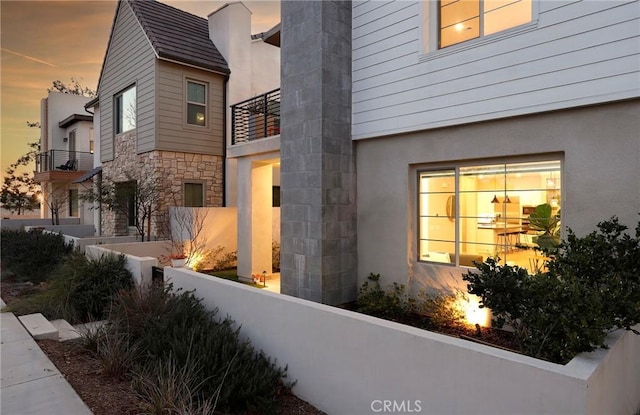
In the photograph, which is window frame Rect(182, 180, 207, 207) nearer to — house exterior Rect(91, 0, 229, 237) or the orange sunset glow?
house exterior Rect(91, 0, 229, 237)

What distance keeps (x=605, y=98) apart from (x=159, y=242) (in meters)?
10.8

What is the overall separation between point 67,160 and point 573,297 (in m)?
24.4

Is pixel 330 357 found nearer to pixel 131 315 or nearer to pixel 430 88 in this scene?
pixel 131 315

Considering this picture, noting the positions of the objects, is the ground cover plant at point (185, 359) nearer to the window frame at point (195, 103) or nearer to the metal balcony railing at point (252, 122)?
the metal balcony railing at point (252, 122)

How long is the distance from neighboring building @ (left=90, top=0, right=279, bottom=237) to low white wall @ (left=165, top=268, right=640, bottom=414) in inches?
342

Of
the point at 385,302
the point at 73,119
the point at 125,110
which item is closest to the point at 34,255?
the point at 125,110

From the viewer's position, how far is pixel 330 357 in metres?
4.14

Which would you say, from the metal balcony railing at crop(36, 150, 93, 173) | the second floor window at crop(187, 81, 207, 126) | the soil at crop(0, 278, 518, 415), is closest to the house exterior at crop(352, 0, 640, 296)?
the soil at crop(0, 278, 518, 415)

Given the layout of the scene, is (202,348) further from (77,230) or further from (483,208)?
(77,230)

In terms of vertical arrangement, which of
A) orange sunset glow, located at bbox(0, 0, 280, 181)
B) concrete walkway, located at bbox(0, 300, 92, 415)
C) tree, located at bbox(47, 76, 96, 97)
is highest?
tree, located at bbox(47, 76, 96, 97)

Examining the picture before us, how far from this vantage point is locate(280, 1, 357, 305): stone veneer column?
6.75m

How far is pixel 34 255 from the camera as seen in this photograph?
419 inches

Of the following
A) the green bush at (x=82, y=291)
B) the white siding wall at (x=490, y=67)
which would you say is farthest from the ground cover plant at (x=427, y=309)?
the green bush at (x=82, y=291)

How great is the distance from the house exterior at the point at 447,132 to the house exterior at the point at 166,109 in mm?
6556
